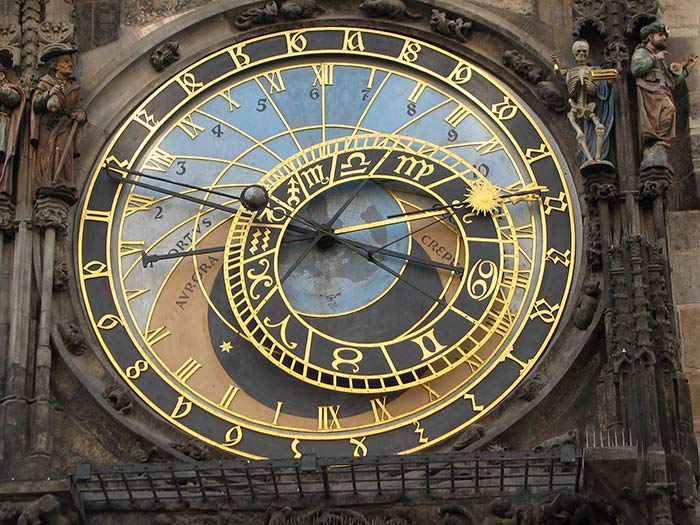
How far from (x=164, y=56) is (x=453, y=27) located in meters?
2.02

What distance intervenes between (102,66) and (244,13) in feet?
3.50

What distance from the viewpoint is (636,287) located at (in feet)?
53.4

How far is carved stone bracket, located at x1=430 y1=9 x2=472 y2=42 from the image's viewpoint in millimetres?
17812

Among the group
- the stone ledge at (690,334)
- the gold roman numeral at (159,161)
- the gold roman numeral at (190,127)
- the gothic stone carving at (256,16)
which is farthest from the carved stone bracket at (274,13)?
the stone ledge at (690,334)

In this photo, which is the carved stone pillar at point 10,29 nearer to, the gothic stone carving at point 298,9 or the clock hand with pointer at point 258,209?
the clock hand with pointer at point 258,209

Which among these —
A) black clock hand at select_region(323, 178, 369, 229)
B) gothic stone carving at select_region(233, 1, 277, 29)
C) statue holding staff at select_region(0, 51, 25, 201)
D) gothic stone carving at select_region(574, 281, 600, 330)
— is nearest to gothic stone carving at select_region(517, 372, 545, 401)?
gothic stone carving at select_region(574, 281, 600, 330)

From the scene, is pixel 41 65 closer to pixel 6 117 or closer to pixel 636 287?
pixel 6 117

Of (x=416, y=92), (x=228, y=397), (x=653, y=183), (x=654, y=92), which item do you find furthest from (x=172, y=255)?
(x=654, y=92)

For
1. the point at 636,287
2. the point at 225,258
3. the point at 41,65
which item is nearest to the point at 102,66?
the point at 41,65

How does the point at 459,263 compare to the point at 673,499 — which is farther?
the point at 459,263

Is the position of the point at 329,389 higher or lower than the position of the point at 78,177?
lower

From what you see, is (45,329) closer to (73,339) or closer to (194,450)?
(73,339)

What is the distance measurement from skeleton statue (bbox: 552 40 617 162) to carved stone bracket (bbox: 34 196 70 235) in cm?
347

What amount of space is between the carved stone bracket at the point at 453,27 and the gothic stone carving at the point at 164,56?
1.81 metres
